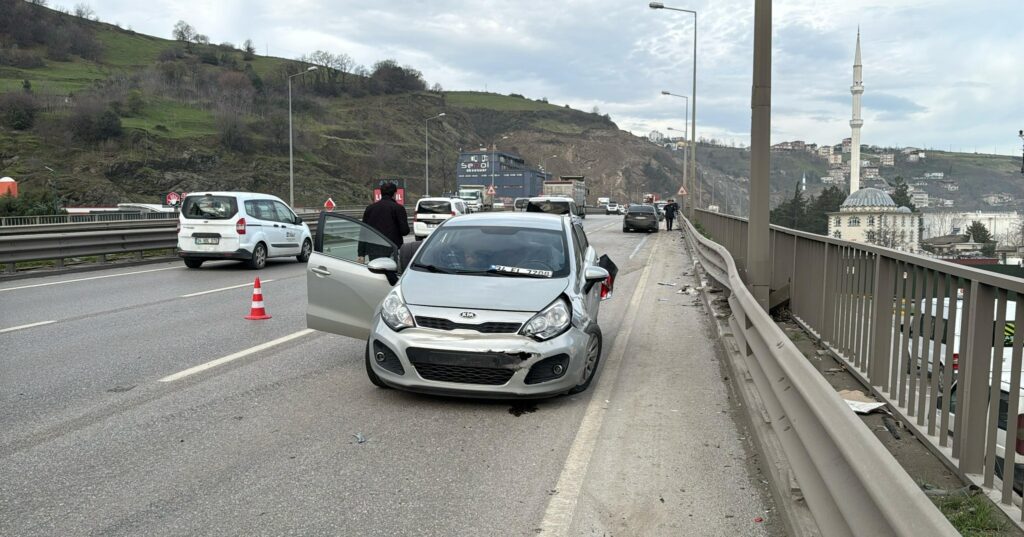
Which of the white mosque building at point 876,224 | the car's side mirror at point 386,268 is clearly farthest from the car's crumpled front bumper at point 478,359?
the white mosque building at point 876,224

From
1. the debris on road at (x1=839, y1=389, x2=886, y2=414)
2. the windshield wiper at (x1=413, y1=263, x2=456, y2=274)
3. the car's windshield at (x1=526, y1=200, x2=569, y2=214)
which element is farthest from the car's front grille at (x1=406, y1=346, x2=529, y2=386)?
the car's windshield at (x1=526, y1=200, x2=569, y2=214)

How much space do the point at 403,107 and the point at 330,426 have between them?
423 ft

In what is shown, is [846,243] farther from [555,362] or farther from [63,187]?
[63,187]

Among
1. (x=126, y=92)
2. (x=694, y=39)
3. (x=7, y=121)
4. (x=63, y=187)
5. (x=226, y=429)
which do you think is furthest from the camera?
(x=126, y=92)

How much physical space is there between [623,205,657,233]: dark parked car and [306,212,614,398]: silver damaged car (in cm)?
3264

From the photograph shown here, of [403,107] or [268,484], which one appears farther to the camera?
[403,107]

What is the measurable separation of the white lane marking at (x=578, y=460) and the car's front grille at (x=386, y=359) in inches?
57.0

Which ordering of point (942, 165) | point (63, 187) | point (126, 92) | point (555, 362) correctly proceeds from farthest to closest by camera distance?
point (126, 92) < point (63, 187) < point (942, 165) < point (555, 362)

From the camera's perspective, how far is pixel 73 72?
10456cm

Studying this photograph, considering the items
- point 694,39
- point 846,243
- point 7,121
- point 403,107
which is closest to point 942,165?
point 694,39

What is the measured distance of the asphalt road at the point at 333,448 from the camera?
3936 millimetres

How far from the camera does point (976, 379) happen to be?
385 cm

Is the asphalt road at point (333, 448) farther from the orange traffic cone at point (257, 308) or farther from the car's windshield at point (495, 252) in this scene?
the orange traffic cone at point (257, 308)

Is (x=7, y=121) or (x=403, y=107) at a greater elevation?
(x=403, y=107)
